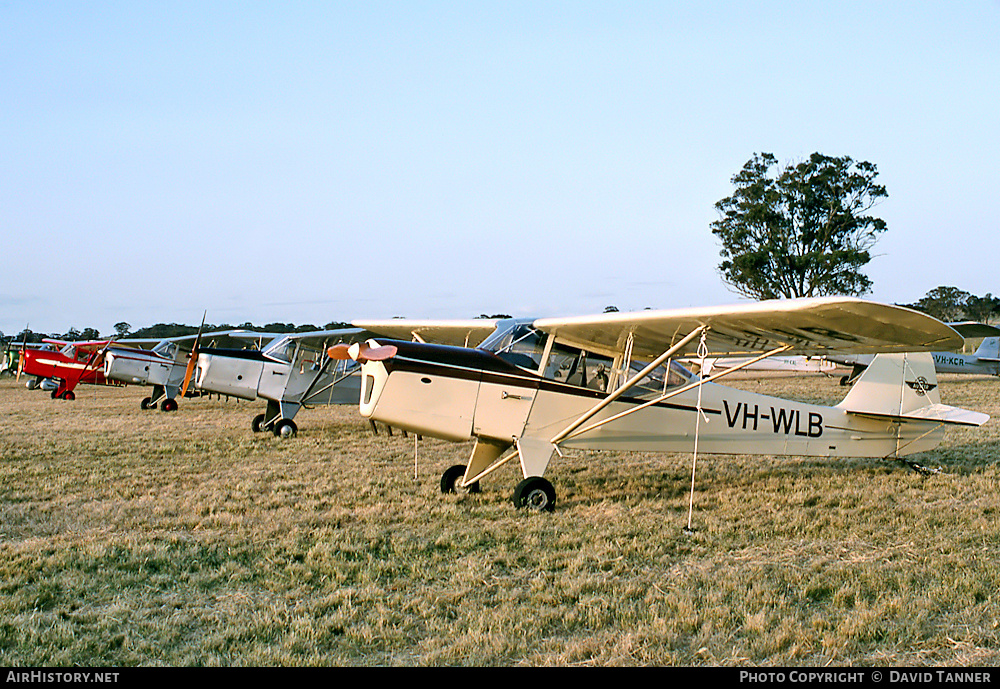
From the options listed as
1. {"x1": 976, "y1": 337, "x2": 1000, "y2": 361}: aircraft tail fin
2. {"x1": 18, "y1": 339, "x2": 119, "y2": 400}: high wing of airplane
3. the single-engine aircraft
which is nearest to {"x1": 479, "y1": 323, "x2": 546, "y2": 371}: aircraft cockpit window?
the single-engine aircraft

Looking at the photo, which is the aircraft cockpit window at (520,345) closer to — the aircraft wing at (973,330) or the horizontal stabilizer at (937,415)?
the aircraft wing at (973,330)

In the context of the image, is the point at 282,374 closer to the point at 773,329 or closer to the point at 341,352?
the point at 341,352

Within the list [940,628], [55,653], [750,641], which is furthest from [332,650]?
[940,628]

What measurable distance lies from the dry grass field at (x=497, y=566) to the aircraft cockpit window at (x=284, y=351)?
4890 millimetres

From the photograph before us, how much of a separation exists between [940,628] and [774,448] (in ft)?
14.4

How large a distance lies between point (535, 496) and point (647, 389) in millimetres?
1882

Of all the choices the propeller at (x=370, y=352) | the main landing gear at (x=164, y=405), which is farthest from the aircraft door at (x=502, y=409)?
the main landing gear at (x=164, y=405)

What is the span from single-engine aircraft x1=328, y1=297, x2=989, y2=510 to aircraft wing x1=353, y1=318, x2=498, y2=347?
1766 mm

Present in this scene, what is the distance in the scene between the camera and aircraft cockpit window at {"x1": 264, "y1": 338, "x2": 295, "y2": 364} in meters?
13.7

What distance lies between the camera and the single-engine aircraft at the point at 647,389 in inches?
240

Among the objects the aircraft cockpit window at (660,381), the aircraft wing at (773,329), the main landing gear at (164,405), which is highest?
the aircraft wing at (773,329)

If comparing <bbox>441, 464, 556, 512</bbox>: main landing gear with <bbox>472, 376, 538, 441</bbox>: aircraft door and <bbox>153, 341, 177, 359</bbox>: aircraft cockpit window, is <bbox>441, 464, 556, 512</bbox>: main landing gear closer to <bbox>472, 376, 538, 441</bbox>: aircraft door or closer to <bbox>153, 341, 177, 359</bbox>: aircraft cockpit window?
<bbox>472, 376, 538, 441</bbox>: aircraft door

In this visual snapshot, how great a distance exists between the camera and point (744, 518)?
6141 mm

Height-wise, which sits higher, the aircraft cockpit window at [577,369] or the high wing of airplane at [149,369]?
the aircraft cockpit window at [577,369]
